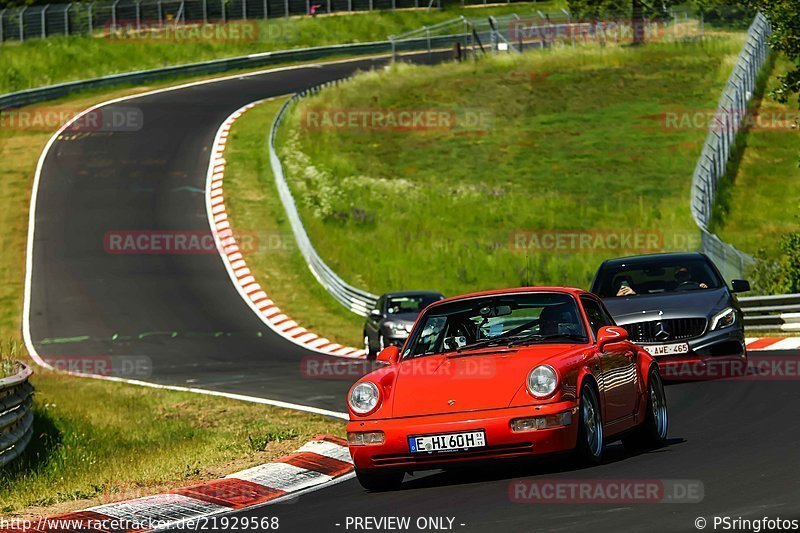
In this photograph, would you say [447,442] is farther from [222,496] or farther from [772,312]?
[772,312]

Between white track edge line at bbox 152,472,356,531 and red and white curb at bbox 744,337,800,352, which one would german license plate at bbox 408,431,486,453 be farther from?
red and white curb at bbox 744,337,800,352

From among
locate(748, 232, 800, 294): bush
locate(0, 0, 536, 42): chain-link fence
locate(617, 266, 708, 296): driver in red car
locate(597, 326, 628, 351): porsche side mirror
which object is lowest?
locate(0, 0, 536, 42): chain-link fence

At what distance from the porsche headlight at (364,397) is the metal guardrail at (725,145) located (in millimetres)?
18599

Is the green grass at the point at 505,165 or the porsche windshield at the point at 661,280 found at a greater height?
the porsche windshield at the point at 661,280

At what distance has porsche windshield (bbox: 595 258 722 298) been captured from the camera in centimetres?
1770

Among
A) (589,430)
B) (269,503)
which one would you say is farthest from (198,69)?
(589,430)

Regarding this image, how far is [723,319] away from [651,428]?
5515 millimetres

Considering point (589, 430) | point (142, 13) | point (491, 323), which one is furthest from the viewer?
point (142, 13)

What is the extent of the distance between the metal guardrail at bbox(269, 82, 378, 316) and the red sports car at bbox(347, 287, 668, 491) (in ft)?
71.1

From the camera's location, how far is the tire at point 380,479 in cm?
1024

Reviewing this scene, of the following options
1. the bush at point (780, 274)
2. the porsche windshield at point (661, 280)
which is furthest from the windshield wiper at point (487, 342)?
the bush at point (780, 274)

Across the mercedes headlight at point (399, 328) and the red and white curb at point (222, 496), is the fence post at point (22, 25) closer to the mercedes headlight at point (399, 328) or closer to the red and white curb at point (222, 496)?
the mercedes headlight at point (399, 328)

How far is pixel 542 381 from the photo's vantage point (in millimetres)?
9859

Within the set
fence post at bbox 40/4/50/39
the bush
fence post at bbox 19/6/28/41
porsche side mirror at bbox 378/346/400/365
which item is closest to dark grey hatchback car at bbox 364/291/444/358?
the bush
